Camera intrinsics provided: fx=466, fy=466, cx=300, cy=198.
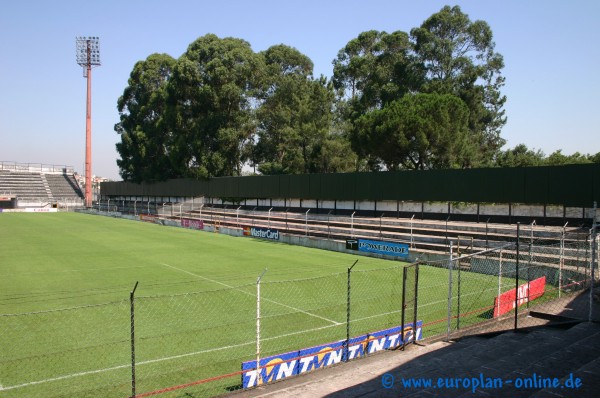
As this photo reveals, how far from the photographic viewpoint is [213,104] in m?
58.6

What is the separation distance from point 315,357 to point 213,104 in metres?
52.6

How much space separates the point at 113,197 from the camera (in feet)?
279

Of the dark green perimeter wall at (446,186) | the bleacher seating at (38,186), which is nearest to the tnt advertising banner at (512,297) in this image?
the dark green perimeter wall at (446,186)

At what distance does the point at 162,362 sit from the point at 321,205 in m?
33.1

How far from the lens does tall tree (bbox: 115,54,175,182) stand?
6812cm

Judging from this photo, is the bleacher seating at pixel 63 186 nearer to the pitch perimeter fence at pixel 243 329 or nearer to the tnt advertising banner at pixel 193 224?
the tnt advertising banner at pixel 193 224

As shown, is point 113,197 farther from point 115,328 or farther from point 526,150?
point 115,328

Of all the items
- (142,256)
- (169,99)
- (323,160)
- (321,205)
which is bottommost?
(142,256)

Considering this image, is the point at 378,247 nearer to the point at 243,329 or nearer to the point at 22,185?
the point at 243,329

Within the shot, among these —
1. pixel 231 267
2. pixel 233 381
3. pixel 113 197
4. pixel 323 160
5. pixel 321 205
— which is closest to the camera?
pixel 233 381

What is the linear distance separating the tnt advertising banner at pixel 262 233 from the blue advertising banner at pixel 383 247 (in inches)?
364

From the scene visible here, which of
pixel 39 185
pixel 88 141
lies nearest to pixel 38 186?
pixel 39 185

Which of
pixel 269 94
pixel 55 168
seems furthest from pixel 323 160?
pixel 55 168

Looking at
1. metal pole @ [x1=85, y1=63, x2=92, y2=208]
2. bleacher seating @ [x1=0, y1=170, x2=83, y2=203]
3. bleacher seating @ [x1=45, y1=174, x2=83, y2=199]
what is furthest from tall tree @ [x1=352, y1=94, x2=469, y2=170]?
bleacher seating @ [x1=45, y1=174, x2=83, y2=199]
